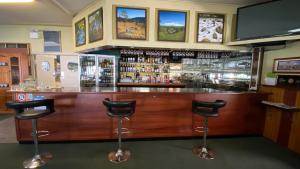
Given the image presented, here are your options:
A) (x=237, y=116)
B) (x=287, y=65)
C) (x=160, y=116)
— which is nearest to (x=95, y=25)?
(x=160, y=116)

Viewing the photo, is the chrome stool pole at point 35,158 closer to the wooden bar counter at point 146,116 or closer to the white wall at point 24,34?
the wooden bar counter at point 146,116

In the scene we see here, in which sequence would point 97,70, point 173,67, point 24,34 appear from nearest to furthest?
point 97,70 < point 24,34 < point 173,67

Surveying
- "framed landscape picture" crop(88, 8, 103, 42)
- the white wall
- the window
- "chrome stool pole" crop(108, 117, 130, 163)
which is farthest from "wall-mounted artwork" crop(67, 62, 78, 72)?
"chrome stool pole" crop(108, 117, 130, 163)

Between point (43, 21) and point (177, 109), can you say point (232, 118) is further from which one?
point (43, 21)

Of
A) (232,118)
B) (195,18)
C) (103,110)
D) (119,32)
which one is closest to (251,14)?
(195,18)

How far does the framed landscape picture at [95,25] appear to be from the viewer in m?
3.71

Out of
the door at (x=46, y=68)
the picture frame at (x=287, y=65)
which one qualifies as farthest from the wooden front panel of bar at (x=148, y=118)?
the door at (x=46, y=68)

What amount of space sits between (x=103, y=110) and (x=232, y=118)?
281cm

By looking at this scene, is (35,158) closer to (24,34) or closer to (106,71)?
(106,71)

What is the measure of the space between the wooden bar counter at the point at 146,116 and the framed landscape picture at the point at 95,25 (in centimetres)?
Answer: 135

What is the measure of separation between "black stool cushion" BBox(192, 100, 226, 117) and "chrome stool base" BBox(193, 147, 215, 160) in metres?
0.68

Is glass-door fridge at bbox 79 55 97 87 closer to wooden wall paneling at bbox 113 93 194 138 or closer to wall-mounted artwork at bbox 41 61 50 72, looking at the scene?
wall-mounted artwork at bbox 41 61 50 72

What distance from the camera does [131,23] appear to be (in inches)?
143

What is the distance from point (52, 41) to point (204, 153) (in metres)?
6.20
